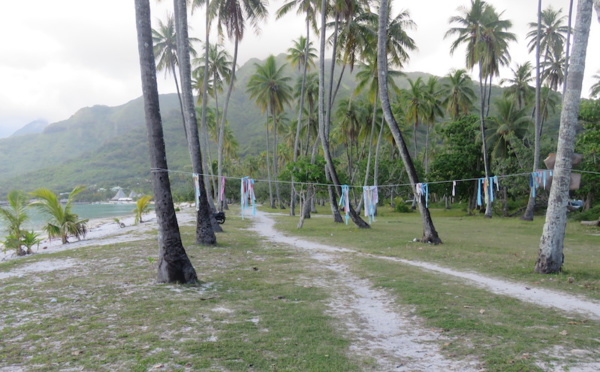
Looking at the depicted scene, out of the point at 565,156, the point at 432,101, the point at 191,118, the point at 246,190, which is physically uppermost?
the point at 432,101

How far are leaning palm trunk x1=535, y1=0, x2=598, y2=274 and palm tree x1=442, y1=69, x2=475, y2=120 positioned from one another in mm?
31843

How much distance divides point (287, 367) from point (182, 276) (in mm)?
4265

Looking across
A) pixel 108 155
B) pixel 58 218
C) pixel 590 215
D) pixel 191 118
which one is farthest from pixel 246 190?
pixel 108 155

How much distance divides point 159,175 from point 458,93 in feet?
125

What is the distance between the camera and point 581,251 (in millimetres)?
12898

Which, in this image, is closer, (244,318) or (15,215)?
(244,318)

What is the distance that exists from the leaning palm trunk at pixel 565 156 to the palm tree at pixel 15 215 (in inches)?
645

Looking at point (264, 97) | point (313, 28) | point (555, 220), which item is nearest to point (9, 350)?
point (555, 220)

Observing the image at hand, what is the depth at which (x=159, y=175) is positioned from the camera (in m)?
7.64

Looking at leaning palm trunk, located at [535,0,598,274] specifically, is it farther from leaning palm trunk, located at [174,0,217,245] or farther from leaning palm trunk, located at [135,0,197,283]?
leaning palm trunk, located at [174,0,217,245]

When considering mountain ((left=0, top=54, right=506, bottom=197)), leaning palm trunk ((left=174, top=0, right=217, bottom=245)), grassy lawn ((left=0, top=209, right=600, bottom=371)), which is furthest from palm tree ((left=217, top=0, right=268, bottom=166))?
mountain ((left=0, top=54, right=506, bottom=197))

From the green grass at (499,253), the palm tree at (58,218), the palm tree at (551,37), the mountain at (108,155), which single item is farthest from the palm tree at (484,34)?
the mountain at (108,155)

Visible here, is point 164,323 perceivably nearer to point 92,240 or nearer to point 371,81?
point 92,240

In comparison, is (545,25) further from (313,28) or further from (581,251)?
(581,251)
